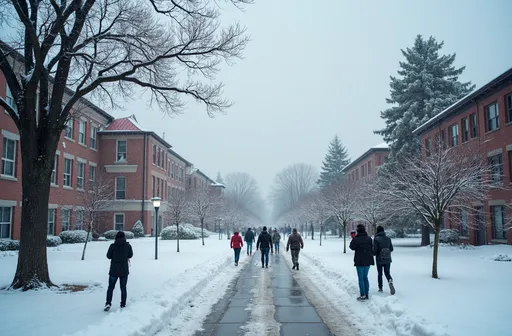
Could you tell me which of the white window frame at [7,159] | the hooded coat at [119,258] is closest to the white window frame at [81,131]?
the white window frame at [7,159]

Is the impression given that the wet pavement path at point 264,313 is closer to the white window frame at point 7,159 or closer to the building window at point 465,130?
the white window frame at point 7,159

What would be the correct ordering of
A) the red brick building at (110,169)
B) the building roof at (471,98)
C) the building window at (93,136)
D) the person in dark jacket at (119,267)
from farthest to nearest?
the building window at (93,136) < the red brick building at (110,169) < the building roof at (471,98) < the person in dark jacket at (119,267)

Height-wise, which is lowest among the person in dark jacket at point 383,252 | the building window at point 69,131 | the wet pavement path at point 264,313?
the wet pavement path at point 264,313

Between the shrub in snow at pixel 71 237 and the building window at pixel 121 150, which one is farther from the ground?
the building window at pixel 121 150

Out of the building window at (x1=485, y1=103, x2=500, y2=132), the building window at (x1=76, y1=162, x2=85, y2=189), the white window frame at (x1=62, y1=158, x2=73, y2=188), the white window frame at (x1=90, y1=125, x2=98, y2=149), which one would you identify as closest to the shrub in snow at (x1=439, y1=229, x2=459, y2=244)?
the building window at (x1=485, y1=103, x2=500, y2=132)

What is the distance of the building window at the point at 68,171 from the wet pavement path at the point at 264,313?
25.6m

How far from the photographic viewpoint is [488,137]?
26.5 m

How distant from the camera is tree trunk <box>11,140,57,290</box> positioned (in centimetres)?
1156

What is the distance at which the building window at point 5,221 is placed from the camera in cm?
2581

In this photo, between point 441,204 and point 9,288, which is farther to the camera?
point 441,204

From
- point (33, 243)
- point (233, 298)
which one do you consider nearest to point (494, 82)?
point (233, 298)

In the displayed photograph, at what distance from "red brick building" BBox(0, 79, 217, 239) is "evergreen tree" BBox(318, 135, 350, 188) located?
25.7 m

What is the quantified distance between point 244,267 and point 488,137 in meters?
17.3

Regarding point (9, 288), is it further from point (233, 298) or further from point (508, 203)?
point (508, 203)
